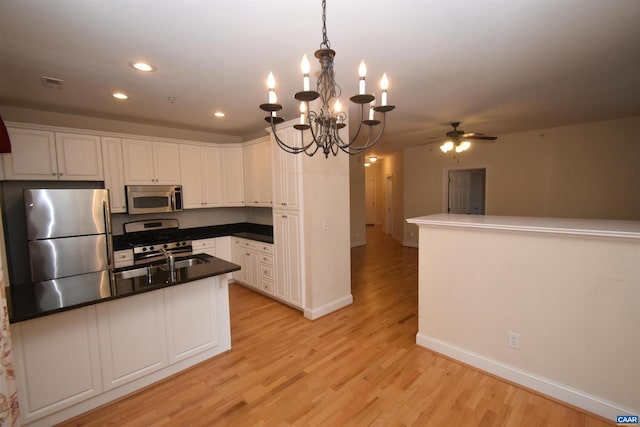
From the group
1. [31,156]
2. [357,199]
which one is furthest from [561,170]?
[31,156]

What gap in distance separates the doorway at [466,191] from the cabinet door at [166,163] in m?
5.93

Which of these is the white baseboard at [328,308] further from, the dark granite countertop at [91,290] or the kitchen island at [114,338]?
the dark granite countertop at [91,290]

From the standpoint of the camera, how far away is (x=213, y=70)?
7.98 ft

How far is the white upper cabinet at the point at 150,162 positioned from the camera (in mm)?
3908

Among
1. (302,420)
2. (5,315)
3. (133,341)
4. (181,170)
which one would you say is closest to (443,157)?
(181,170)

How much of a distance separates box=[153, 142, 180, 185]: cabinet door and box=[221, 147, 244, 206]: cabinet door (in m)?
0.74

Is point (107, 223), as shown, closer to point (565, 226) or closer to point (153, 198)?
point (153, 198)

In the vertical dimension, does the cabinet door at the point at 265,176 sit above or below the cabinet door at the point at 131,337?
above

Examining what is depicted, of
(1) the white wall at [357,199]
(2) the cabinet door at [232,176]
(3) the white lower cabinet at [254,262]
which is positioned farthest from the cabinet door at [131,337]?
(1) the white wall at [357,199]

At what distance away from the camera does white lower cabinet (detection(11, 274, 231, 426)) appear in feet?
5.98

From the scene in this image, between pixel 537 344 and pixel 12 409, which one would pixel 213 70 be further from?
pixel 537 344

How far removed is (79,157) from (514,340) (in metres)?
5.12

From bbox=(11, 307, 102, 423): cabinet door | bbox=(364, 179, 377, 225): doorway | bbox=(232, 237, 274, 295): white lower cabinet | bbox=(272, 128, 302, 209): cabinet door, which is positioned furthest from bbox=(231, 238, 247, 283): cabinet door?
bbox=(364, 179, 377, 225): doorway

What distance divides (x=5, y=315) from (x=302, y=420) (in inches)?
71.7
